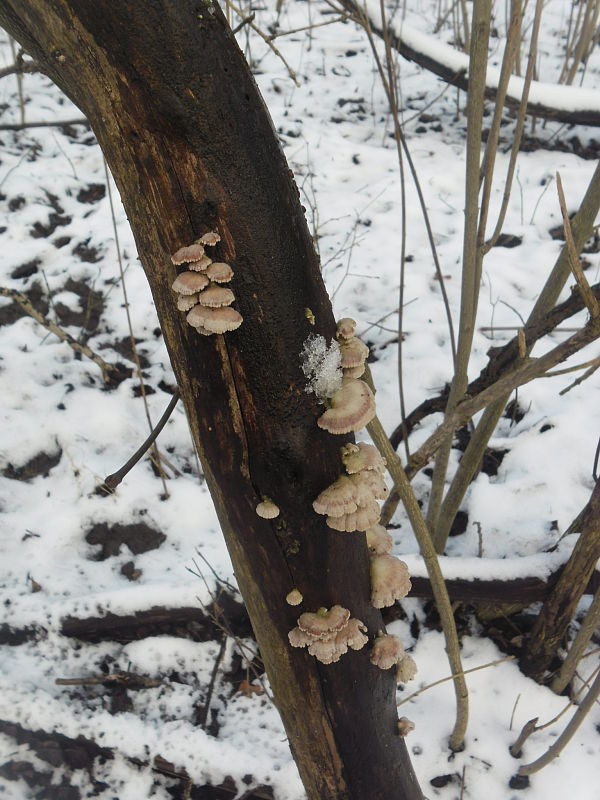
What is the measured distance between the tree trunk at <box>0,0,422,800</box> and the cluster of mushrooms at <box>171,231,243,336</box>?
3cm

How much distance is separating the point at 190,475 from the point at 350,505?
1856mm

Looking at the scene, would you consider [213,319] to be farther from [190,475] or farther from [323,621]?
[190,475]

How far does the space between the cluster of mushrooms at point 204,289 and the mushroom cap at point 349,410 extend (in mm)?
234

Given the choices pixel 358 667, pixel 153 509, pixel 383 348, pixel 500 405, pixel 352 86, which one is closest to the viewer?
pixel 358 667

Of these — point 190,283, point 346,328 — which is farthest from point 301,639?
point 190,283

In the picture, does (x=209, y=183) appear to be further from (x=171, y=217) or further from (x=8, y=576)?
(x=8, y=576)

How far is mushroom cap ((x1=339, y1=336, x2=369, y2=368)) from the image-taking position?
39.7 inches

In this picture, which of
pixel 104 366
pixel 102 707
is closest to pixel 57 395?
pixel 104 366

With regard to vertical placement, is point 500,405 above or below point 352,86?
below

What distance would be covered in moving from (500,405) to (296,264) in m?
1.06

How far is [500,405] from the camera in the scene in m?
1.76

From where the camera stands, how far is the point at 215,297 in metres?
0.86

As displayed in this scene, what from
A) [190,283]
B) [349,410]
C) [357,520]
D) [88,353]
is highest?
[190,283]

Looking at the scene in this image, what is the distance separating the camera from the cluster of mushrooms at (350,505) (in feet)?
3.25
